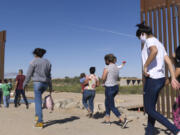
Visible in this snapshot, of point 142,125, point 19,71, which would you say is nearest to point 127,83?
point 19,71

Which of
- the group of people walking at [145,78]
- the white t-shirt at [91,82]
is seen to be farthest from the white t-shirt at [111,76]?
the white t-shirt at [91,82]

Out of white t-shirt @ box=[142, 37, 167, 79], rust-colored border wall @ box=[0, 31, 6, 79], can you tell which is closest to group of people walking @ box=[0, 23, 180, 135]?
white t-shirt @ box=[142, 37, 167, 79]

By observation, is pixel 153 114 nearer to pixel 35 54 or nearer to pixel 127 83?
pixel 35 54

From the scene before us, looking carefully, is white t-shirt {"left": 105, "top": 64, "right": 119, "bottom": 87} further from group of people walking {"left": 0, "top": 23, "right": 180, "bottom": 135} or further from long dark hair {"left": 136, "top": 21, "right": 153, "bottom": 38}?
long dark hair {"left": 136, "top": 21, "right": 153, "bottom": 38}

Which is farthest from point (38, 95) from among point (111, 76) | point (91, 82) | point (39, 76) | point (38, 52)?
point (91, 82)

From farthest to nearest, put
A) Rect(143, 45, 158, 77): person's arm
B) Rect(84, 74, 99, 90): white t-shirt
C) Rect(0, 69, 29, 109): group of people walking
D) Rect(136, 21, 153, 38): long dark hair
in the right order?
Rect(0, 69, 29, 109): group of people walking → Rect(84, 74, 99, 90): white t-shirt → Rect(136, 21, 153, 38): long dark hair → Rect(143, 45, 158, 77): person's arm

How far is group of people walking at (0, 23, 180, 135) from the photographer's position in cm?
324

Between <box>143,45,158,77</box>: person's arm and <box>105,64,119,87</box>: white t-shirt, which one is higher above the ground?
<box>143,45,158,77</box>: person's arm

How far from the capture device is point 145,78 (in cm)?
342

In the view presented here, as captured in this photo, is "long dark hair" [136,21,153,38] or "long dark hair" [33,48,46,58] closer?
"long dark hair" [136,21,153,38]

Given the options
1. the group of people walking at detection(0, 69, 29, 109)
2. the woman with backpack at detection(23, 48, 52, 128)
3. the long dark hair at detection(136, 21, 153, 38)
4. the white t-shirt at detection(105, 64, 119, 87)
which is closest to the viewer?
the long dark hair at detection(136, 21, 153, 38)

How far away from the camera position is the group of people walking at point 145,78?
10.6ft

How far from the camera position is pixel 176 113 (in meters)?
3.29

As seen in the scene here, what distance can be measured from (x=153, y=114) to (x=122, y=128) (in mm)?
1525
